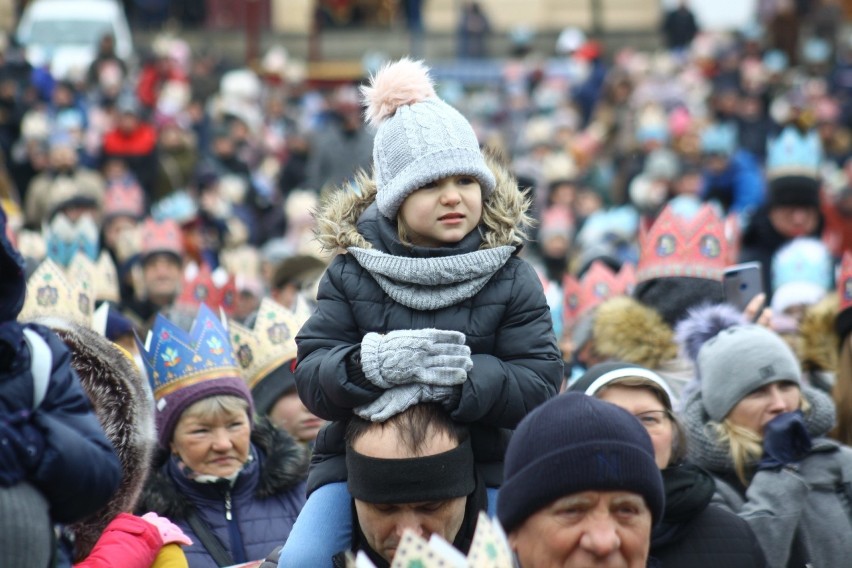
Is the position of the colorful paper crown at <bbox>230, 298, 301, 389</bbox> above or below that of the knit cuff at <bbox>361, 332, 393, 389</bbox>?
below

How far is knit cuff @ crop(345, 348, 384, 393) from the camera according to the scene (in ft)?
14.6

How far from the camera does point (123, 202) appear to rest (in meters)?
13.8

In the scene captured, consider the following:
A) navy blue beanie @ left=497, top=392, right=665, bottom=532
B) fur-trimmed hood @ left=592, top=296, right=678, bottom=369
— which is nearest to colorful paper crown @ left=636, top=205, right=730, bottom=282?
fur-trimmed hood @ left=592, top=296, right=678, bottom=369

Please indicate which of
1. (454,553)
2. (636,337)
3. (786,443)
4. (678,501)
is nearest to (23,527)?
(454,553)

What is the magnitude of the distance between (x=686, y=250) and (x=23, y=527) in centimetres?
424

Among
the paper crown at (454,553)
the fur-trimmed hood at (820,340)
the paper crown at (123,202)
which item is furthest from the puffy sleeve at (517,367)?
the paper crown at (123,202)

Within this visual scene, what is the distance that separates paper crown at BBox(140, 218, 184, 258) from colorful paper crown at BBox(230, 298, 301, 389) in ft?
11.6

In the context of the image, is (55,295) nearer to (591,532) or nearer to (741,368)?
(741,368)

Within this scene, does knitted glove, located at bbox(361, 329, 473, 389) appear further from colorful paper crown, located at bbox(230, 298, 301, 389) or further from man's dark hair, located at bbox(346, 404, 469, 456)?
colorful paper crown, located at bbox(230, 298, 301, 389)

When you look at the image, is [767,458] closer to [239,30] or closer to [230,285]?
[230,285]

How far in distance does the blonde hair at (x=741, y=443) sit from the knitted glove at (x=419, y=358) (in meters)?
1.72

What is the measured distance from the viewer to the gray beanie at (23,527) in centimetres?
375

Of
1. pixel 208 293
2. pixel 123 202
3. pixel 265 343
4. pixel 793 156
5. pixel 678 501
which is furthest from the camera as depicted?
pixel 123 202

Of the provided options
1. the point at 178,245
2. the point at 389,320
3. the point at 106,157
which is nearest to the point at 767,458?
the point at 389,320
